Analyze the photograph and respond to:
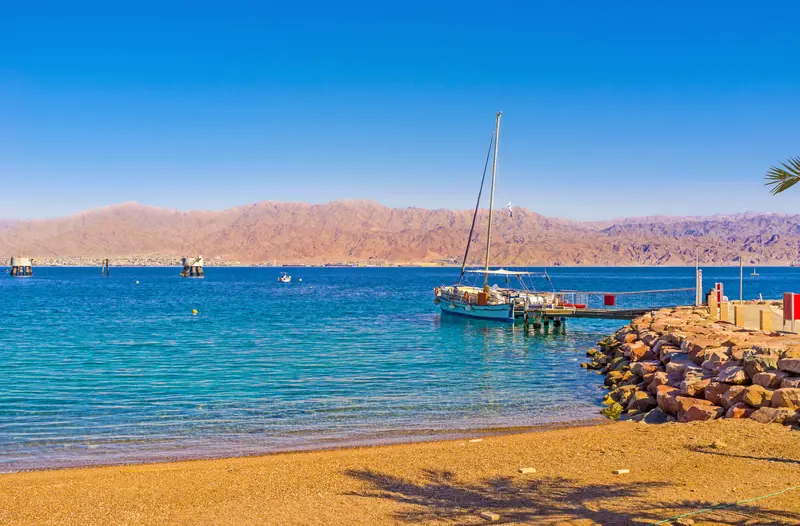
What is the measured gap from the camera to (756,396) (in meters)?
14.3

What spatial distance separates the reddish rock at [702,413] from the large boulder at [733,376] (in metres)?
1.14

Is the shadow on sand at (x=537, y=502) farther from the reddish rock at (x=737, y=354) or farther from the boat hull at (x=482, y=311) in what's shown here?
the boat hull at (x=482, y=311)

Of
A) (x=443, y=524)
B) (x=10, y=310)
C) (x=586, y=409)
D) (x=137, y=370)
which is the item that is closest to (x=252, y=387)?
(x=137, y=370)

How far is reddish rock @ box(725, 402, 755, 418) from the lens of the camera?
1409 centimetres

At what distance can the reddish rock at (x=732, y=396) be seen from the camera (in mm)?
14741

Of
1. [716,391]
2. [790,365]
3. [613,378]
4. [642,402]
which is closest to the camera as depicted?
[790,365]

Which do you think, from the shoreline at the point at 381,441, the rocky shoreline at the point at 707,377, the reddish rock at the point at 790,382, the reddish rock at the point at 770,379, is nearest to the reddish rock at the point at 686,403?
the rocky shoreline at the point at 707,377

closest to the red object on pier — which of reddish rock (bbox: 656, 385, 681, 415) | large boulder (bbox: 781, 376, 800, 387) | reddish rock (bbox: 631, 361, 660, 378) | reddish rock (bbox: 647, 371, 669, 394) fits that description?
reddish rock (bbox: 631, 361, 660, 378)

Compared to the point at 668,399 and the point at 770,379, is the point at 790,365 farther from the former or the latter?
the point at 668,399

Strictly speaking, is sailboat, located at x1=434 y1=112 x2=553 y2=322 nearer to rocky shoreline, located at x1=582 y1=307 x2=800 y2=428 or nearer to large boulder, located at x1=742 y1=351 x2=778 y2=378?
rocky shoreline, located at x1=582 y1=307 x2=800 y2=428

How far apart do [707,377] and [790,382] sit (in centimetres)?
289

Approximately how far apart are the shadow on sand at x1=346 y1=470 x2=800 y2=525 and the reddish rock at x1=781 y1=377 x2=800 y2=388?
6.05 m

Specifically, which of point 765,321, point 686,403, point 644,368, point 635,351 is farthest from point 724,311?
point 686,403

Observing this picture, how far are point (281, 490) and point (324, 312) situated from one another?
49.4m
